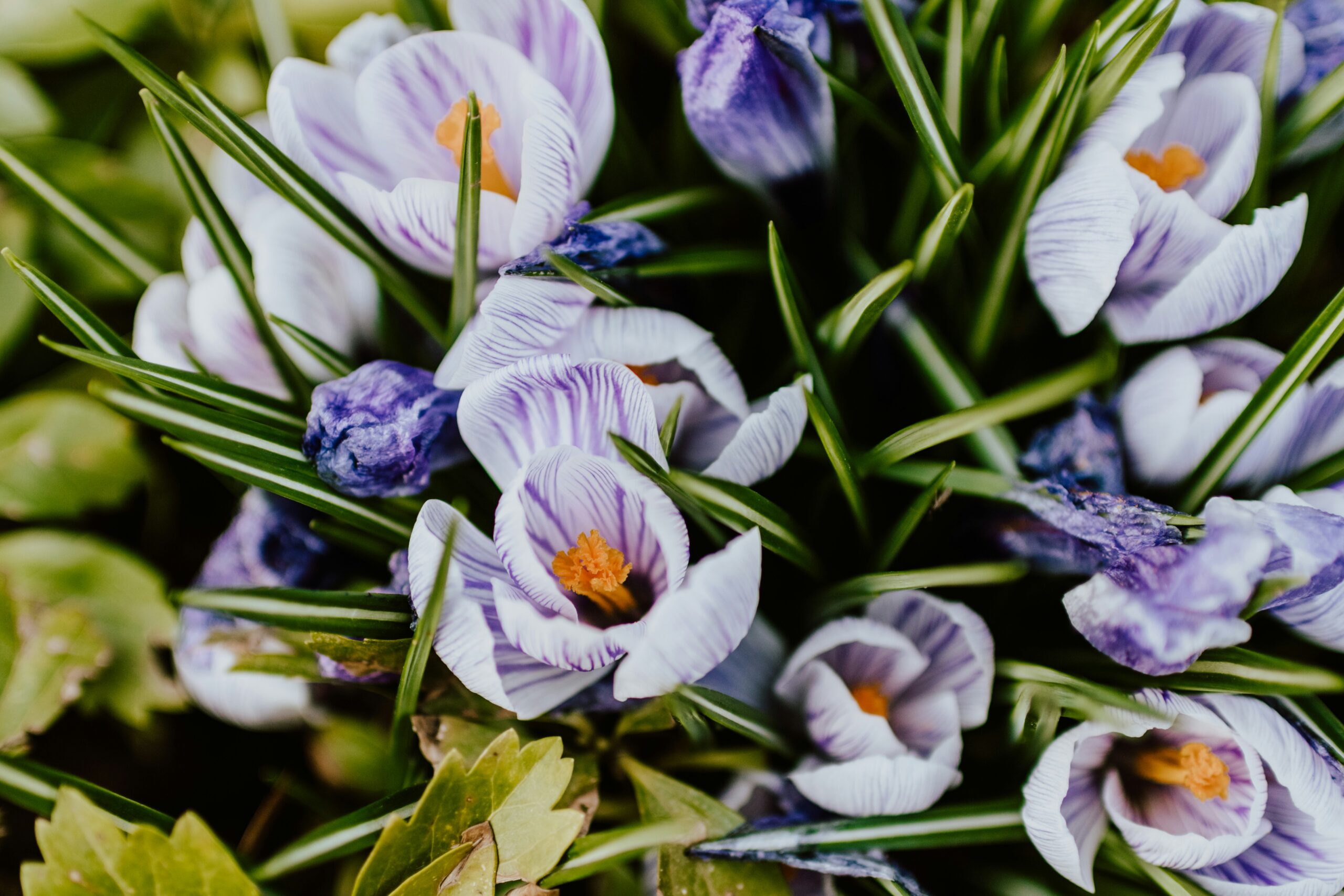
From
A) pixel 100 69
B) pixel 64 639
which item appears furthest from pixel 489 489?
pixel 100 69

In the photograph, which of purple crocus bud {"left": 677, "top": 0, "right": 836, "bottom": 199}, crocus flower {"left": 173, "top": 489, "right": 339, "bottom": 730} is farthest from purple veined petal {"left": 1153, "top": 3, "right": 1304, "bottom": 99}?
crocus flower {"left": 173, "top": 489, "right": 339, "bottom": 730}

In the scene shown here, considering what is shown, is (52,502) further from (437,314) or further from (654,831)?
(654,831)

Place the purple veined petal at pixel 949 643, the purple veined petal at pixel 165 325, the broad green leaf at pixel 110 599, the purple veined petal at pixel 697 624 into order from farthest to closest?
1. the broad green leaf at pixel 110 599
2. the purple veined petal at pixel 165 325
3. the purple veined petal at pixel 949 643
4. the purple veined petal at pixel 697 624

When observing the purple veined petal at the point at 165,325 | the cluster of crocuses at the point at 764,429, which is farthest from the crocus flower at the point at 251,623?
the purple veined petal at the point at 165,325

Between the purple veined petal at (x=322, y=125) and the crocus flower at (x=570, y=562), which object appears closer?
the crocus flower at (x=570, y=562)

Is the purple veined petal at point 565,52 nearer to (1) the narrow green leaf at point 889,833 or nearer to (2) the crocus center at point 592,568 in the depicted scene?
(2) the crocus center at point 592,568

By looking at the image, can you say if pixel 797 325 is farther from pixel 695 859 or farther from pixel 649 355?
pixel 695 859
